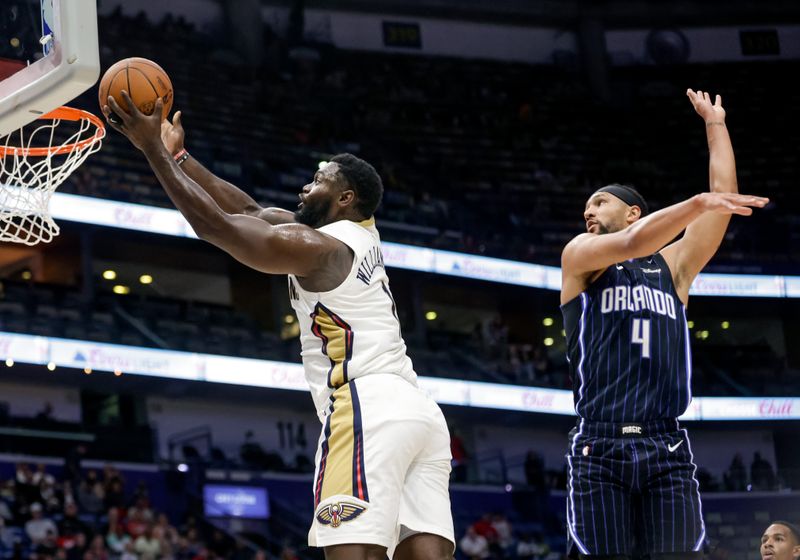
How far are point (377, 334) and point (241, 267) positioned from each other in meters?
19.6

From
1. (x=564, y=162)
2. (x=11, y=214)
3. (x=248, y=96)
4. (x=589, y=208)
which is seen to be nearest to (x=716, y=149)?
(x=589, y=208)

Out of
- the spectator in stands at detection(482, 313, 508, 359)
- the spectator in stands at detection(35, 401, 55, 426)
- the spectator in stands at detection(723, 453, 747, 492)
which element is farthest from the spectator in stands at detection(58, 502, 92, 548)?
the spectator in stands at detection(723, 453, 747, 492)

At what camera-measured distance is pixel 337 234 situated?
14.0 ft

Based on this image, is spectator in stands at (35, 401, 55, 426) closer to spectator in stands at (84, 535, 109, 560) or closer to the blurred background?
the blurred background

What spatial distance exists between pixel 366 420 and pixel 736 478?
2014cm

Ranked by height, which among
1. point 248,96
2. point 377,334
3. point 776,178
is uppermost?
point 248,96

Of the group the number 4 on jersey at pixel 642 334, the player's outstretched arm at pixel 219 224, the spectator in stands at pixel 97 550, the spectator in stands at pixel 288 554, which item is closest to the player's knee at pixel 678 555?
the number 4 on jersey at pixel 642 334

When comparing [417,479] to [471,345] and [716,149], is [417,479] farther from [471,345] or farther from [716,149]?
[471,345]

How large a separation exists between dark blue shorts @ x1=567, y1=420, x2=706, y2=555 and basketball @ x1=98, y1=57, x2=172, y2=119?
2.01m

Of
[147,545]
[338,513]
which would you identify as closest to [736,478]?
[147,545]

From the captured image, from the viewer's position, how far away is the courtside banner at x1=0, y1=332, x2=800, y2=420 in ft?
58.1

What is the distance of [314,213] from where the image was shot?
4402mm

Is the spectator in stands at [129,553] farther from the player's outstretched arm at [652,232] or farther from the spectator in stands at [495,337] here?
the player's outstretched arm at [652,232]

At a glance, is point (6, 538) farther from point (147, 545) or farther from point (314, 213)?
point (314, 213)
